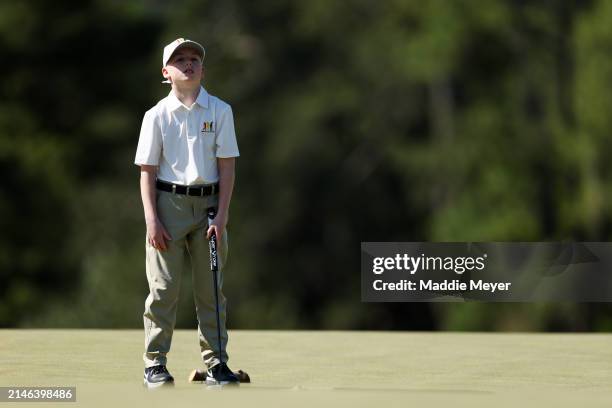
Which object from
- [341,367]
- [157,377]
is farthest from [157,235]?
[341,367]

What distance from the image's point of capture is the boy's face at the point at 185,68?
809 centimetres

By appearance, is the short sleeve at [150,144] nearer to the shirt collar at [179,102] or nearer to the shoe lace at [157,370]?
the shirt collar at [179,102]

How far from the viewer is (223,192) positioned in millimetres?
8094

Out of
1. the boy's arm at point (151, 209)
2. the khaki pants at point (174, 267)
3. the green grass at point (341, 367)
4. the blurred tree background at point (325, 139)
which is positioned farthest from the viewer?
the blurred tree background at point (325, 139)

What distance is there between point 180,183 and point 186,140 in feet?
0.72

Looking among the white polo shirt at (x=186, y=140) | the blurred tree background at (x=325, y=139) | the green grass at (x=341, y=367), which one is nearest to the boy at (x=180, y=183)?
the white polo shirt at (x=186, y=140)

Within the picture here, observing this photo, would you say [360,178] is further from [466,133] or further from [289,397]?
[289,397]

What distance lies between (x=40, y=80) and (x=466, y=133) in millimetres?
13670

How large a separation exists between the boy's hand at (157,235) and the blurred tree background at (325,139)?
2346cm

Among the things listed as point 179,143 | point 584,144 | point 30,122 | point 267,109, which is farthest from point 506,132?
point 179,143

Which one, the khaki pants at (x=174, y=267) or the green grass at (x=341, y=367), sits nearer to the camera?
the green grass at (x=341, y=367)

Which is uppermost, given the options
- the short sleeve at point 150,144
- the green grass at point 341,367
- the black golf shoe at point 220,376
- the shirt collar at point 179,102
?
the shirt collar at point 179,102

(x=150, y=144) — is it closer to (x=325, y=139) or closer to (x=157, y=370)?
(x=157, y=370)

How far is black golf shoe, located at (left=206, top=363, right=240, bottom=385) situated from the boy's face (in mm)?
1451
